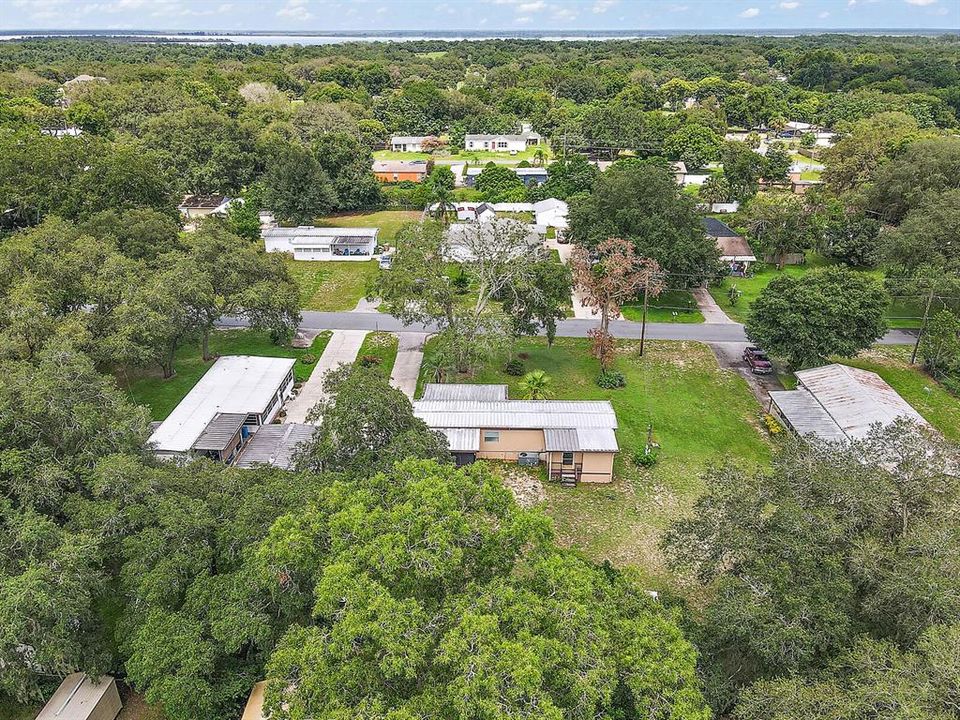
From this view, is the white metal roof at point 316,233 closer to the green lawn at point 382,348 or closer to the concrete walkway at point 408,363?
the green lawn at point 382,348

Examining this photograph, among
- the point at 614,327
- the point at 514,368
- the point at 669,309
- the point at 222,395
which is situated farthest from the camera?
the point at 669,309

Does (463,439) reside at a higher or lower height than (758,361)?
higher

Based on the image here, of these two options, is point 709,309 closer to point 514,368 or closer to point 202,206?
point 514,368

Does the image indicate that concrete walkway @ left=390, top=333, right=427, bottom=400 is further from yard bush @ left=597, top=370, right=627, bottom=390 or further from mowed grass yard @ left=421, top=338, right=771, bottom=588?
yard bush @ left=597, top=370, right=627, bottom=390

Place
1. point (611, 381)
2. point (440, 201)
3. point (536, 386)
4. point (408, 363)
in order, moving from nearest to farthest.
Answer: point (536, 386) → point (611, 381) → point (408, 363) → point (440, 201)

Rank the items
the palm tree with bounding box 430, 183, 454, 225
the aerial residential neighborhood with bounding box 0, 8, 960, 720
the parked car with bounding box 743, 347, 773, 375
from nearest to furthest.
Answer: the aerial residential neighborhood with bounding box 0, 8, 960, 720, the parked car with bounding box 743, 347, 773, 375, the palm tree with bounding box 430, 183, 454, 225

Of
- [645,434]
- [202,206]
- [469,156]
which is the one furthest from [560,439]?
[469,156]

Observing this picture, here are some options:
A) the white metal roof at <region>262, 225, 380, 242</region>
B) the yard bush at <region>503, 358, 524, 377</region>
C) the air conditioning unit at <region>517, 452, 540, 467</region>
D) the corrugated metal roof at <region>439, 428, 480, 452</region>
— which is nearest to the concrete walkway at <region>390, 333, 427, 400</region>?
the yard bush at <region>503, 358, 524, 377</region>

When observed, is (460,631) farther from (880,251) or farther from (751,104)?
(751,104)
